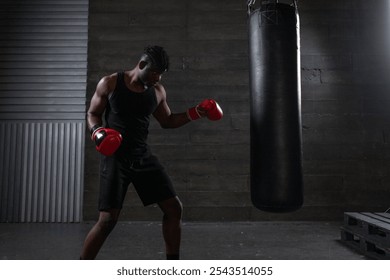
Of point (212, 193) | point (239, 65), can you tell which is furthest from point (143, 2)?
point (212, 193)

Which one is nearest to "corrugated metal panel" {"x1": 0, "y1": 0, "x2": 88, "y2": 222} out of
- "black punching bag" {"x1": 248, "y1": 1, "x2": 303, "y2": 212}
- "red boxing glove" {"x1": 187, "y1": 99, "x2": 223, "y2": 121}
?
"red boxing glove" {"x1": 187, "y1": 99, "x2": 223, "y2": 121}

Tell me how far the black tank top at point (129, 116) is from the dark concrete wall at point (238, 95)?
8.79 feet

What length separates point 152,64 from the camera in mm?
2525

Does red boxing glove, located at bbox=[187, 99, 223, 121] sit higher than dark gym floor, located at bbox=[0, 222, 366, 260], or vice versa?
red boxing glove, located at bbox=[187, 99, 223, 121]

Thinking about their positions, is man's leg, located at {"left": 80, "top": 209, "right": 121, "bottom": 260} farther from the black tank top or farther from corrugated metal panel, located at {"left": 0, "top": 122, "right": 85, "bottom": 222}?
corrugated metal panel, located at {"left": 0, "top": 122, "right": 85, "bottom": 222}

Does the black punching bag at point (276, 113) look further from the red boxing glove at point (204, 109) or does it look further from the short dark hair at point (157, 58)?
the short dark hair at point (157, 58)

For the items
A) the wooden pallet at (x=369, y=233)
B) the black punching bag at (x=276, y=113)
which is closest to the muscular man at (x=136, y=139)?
the black punching bag at (x=276, y=113)

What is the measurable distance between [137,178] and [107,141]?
15.2 inches

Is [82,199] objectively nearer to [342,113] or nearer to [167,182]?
[167,182]

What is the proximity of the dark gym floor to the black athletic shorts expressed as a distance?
3.07 feet

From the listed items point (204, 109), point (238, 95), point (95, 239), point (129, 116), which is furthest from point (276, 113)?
point (238, 95)

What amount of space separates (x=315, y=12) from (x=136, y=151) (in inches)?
171

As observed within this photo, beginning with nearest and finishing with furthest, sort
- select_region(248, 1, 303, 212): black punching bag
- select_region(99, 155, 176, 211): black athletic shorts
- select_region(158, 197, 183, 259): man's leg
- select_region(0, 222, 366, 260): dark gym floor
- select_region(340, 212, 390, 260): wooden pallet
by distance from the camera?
1. select_region(99, 155, 176, 211): black athletic shorts
2. select_region(158, 197, 183, 259): man's leg
3. select_region(248, 1, 303, 212): black punching bag
4. select_region(340, 212, 390, 260): wooden pallet
5. select_region(0, 222, 366, 260): dark gym floor

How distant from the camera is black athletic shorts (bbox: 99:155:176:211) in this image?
8.05ft
